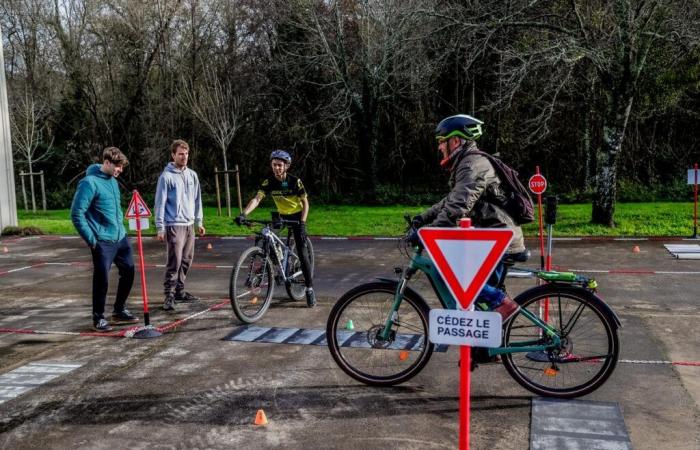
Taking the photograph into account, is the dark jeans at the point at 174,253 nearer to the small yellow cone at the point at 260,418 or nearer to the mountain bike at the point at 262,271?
the mountain bike at the point at 262,271

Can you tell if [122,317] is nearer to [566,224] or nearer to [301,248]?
[301,248]

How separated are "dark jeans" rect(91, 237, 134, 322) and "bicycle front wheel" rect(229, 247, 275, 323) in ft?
4.40

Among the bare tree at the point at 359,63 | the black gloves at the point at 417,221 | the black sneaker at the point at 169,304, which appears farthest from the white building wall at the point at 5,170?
the black gloves at the point at 417,221

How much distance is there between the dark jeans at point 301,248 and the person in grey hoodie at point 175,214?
1.18 metres

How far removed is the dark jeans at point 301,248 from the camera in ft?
26.0

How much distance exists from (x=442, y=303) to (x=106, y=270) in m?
4.09

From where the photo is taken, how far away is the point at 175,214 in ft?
26.6

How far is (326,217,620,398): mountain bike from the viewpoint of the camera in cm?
468

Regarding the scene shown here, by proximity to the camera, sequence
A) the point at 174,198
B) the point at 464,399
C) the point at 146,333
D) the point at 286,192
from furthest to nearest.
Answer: the point at 174,198 → the point at 286,192 → the point at 146,333 → the point at 464,399

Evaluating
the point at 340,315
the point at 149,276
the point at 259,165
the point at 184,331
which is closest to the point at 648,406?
the point at 340,315

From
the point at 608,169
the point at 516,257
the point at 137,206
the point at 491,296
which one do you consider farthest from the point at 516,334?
the point at 608,169

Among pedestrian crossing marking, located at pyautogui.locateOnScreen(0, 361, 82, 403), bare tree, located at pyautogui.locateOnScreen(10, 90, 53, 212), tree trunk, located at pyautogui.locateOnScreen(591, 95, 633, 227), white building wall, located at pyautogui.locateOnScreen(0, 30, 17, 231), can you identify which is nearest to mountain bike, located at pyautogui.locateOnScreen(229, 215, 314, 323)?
pedestrian crossing marking, located at pyautogui.locateOnScreen(0, 361, 82, 403)

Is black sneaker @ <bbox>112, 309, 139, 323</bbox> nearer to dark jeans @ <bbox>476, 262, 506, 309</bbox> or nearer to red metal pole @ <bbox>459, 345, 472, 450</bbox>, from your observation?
dark jeans @ <bbox>476, 262, 506, 309</bbox>

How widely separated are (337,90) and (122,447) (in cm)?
2462
